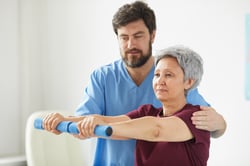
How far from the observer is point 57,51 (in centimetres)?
356

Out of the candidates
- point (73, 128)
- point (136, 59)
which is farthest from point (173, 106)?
point (136, 59)

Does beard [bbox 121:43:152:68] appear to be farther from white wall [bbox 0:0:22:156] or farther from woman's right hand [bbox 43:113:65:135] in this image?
white wall [bbox 0:0:22:156]

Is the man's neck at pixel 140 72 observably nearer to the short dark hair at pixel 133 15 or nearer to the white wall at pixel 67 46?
the short dark hair at pixel 133 15

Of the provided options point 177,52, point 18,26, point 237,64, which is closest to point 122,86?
point 177,52

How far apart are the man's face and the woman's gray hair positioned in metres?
0.45

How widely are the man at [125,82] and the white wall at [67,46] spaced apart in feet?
2.15

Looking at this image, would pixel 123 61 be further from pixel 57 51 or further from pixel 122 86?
pixel 57 51

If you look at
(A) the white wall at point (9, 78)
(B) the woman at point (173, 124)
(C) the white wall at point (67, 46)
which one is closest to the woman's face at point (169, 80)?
(B) the woman at point (173, 124)

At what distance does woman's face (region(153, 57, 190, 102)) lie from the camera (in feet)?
4.79

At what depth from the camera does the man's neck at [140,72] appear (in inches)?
79.4

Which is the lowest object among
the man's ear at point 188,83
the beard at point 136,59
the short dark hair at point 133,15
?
the man's ear at point 188,83

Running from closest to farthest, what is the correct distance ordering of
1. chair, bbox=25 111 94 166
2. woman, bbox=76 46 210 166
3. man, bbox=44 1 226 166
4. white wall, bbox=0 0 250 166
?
woman, bbox=76 46 210 166
man, bbox=44 1 226 166
white wall, bbox=0 0 250 166
chair, bbox=25 111 94 166

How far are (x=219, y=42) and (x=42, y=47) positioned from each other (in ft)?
5.31

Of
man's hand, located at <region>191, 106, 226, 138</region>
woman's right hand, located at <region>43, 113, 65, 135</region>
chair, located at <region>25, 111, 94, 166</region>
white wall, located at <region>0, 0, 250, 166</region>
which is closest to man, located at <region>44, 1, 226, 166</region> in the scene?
man's hand, located at <region>191, 106, 226, 138</region>
